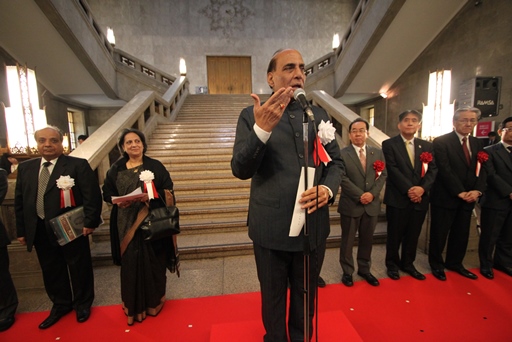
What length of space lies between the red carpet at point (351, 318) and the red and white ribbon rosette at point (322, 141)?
137cm

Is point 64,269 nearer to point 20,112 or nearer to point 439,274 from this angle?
point 20,112

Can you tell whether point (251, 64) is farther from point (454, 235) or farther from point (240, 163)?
point (240, 163)

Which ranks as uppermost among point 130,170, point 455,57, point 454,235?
point 455,57

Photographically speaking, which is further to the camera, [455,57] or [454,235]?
[455,57]

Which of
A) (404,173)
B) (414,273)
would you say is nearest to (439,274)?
(414,273)

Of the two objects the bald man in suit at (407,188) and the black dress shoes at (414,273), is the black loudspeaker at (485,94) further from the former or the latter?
the black dress shoes at (414,273)

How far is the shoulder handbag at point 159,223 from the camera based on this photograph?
217 cm

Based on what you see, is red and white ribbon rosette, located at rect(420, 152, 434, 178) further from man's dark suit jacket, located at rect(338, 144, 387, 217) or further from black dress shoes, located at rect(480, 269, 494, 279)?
black dress shoes, located at rect(480, 269, 494, 279)

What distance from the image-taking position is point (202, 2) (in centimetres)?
1335

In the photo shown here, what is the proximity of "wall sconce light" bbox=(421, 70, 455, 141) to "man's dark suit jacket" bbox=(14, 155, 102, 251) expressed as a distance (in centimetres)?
579

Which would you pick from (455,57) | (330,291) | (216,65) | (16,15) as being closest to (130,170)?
(330,291)

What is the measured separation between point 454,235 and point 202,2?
15.1 meters

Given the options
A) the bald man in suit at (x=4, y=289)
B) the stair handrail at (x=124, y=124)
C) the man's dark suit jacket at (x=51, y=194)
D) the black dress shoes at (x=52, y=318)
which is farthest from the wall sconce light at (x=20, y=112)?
the black dress shoes at (x=52, y=318)

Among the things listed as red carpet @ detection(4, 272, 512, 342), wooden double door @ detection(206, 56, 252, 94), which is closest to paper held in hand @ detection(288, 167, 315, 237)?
red carpet @ detection(4, 272, 512, 342)
